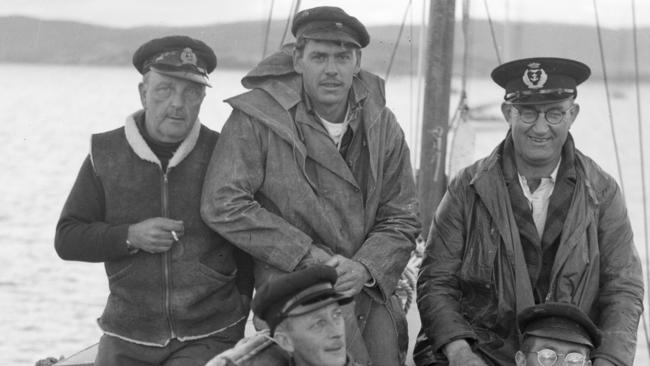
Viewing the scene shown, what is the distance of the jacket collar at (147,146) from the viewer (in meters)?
5.15

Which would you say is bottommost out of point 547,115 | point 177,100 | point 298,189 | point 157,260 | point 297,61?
point 157,260

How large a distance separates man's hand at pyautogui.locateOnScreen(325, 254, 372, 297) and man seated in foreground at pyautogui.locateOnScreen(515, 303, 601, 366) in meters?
0.67

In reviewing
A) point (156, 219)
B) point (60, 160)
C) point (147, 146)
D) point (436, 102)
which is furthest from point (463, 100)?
point (60, 160)


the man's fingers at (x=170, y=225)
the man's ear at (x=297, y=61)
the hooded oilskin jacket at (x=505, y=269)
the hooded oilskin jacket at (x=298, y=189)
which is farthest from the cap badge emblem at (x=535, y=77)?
the man's fingers at (x=170, y=225)

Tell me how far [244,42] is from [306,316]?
788 centimetres

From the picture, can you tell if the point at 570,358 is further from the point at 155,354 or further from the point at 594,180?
the point at 155,354

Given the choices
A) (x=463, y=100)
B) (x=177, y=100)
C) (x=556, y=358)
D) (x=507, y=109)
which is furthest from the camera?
(x=463, y=100)

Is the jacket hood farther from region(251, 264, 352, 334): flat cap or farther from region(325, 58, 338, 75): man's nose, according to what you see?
region(251, 264, 352, 334): flat cap

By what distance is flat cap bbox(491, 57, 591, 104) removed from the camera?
539 centimetres

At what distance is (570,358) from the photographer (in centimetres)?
484

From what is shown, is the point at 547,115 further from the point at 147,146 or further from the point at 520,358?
the point at 147,146

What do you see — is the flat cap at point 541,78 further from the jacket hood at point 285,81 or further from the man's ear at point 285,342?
the man's ear at point 285,342

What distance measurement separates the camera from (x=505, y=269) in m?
5.41

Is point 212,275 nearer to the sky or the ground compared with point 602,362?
nearer to the sky
